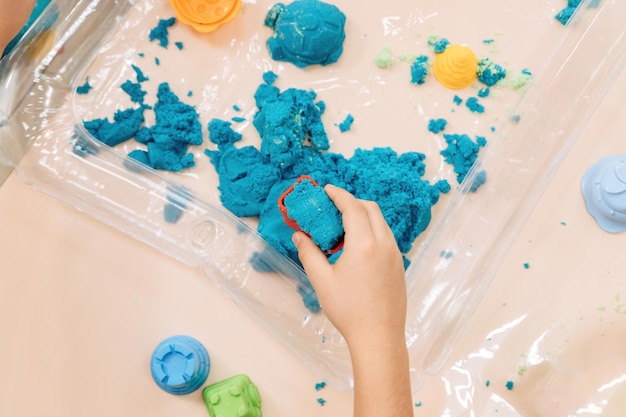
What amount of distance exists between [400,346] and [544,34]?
594 millimetres

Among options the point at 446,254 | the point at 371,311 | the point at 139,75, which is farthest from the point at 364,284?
the point at 139,75

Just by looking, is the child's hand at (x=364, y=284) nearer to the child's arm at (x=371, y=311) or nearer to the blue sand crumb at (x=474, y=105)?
the child's arm at (x=371, y=311)

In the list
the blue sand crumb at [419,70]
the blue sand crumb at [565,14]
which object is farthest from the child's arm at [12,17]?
the blue sand crumb at [565,14]

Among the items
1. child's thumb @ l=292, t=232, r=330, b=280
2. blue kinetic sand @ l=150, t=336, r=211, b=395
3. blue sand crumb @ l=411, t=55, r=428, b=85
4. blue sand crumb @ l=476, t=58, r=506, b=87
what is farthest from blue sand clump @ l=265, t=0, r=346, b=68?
blue kinetic sand @ l=150, t=336, r=211, b=395

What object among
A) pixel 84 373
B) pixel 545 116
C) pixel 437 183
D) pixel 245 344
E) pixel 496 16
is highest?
pixel 496 16

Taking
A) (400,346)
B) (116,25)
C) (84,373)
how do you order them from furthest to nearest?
(116,25) → (84,373) → (400,346)

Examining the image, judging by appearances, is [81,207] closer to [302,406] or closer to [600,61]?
[302,406]

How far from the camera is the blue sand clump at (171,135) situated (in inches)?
33.6

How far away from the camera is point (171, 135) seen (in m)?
0.85

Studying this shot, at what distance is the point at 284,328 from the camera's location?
0.82m

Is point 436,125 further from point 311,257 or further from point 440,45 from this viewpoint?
point 311,257

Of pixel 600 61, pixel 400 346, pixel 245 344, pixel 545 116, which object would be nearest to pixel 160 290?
pixel 245 344

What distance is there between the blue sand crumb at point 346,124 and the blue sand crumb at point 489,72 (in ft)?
0.70

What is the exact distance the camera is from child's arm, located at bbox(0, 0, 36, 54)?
749 mm
